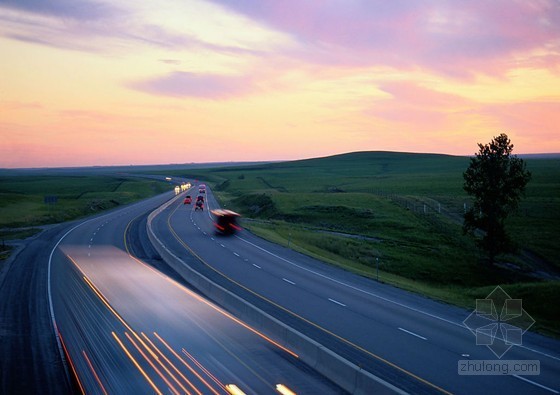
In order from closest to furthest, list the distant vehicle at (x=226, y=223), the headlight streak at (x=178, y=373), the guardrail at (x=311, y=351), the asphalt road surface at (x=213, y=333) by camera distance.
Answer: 1. the guardrail at (x=311, y=351)
2. the headlight streak at (x=178, y=373)
3. the asphalt road surface at (x=213, y=333)
4. the distant vehicle at (x=226, y=223)

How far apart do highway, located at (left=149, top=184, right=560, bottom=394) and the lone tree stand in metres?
20.2

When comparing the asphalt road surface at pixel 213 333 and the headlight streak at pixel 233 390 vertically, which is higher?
the headlight streak at pixel 233 390

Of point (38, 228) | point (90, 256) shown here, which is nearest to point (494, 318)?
point (90, 256)

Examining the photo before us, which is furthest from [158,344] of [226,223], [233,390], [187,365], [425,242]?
[425,242]

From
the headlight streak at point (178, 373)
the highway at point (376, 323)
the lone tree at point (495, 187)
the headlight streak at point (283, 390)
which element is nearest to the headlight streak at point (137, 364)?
the headlight streak at point (178, 373)

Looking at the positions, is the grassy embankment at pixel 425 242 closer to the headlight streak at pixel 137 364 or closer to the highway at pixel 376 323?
the highway at pixel 376 323

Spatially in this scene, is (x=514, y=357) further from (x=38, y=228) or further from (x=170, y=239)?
(x=38, y=228)

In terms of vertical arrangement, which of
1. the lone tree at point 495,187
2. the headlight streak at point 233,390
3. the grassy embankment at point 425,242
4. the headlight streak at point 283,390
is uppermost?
the lone tree at point 495,187

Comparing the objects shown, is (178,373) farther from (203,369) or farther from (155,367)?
(155,367)

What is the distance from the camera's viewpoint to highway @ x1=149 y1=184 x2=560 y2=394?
14547 millimetres

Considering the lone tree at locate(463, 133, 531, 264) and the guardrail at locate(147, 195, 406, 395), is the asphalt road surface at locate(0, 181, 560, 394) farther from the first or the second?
the lone tree at locate(463, 133, 531, 264)

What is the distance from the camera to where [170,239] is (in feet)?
152

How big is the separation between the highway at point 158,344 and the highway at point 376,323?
8.53 ft

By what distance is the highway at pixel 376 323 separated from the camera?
47.7ft
